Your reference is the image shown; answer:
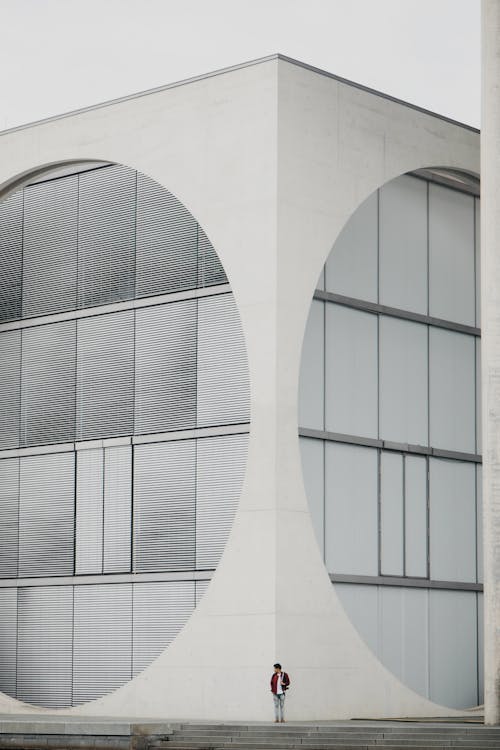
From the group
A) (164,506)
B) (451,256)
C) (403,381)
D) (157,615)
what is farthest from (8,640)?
(451,256)

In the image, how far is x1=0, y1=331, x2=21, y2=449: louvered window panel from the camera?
37812 mm

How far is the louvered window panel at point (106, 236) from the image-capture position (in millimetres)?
36219

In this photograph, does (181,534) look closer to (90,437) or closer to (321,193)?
(90,437)

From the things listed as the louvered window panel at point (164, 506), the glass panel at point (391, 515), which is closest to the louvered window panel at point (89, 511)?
the louvered window panel at point (164, 506)

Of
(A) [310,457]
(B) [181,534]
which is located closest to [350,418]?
(A) [310,457]

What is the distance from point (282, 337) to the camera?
1305 inches

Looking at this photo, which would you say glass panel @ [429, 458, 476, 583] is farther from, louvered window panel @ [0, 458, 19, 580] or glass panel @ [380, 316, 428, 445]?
louvered window panel @ [0, 458, 19, 580]

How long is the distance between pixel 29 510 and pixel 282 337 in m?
7.86

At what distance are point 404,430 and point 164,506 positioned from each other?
5.65 m

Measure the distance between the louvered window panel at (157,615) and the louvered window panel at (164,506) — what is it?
432mm

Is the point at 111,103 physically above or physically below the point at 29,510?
above

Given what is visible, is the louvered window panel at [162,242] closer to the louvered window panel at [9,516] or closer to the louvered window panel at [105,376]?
the louvered window panel at [105,376]

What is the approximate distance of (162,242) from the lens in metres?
35.5

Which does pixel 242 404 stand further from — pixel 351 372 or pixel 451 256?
pixel 451 256
